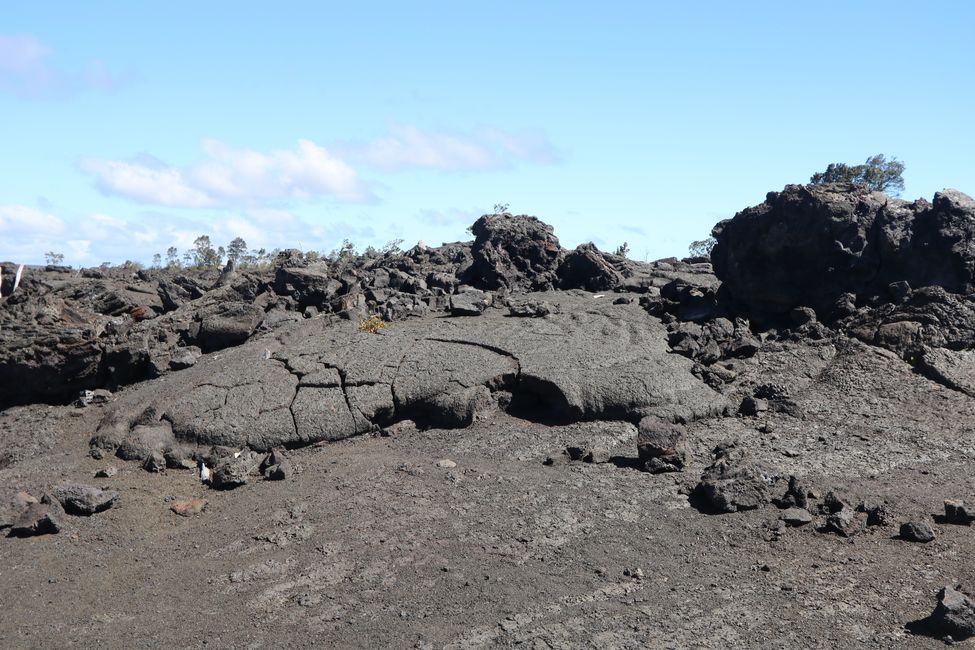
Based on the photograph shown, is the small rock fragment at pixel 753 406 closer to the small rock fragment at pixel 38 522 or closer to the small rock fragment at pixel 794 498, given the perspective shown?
the small rock fragment at pixel 794 498

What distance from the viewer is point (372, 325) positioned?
11117 millimetres

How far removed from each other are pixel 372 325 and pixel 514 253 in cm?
350

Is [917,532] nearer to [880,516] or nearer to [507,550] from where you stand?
[880,516]

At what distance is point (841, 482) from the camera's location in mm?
7477

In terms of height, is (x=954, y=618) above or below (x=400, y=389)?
below

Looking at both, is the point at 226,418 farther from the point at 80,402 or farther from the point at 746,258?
the point at 746,258

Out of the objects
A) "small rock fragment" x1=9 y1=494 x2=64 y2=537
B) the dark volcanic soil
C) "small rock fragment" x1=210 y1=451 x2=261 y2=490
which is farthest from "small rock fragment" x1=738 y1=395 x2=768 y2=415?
"small rock fragment" x1=9 y1=494 x2=64 y2=537

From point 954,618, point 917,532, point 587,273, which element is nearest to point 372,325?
point 587,273

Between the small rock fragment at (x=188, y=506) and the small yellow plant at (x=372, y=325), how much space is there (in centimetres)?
365

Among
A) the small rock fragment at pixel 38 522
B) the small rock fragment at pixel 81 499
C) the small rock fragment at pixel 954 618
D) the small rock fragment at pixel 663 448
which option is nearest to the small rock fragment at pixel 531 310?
the small rock fragment at pixel 663 448

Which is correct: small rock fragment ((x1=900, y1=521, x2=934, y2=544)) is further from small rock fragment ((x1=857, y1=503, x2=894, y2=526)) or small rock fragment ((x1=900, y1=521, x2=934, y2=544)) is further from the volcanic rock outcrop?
the volcanic rock outcrop

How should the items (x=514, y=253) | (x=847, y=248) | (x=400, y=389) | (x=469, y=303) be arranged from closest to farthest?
(x=400, y=389)
(x=847, y=248)
(x=469, y=303)
(x=514, y=253)

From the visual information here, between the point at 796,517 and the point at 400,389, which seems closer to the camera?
the point at 796,517

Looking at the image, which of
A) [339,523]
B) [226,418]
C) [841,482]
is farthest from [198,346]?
[841,482]
